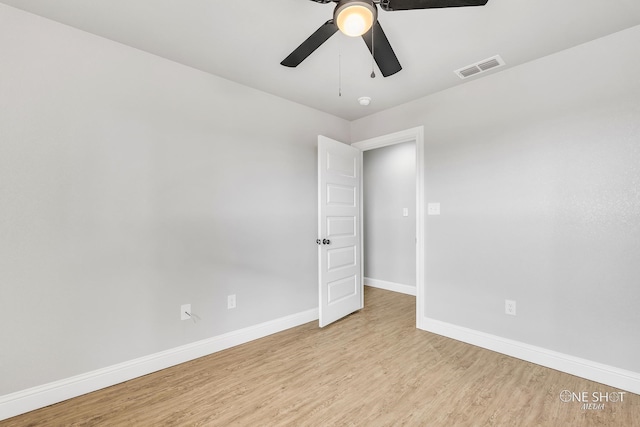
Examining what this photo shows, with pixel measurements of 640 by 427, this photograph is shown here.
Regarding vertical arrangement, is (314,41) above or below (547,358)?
above

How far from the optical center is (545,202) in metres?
2.27

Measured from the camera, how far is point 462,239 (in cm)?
274

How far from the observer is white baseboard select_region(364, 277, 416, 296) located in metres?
4.31

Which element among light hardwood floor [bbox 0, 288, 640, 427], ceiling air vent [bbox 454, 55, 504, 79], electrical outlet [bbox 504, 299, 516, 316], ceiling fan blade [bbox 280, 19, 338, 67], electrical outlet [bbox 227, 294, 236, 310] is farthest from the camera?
electrical outlet [bbox 227, 294, 236, 310]

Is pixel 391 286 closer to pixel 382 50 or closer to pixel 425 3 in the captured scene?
pixel 382 50

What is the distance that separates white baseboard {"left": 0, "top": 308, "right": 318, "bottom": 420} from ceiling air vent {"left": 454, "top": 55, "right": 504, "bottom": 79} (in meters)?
3.06

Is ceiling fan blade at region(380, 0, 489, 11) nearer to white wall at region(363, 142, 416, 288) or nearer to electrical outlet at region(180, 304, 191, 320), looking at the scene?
electrical outlet at region(180, 304, 191, 320)

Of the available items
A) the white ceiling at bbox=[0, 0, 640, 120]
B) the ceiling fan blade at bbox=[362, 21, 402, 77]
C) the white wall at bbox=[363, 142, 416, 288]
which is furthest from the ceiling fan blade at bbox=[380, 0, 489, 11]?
the white wall at bbox=[363, 142, 416, 288]

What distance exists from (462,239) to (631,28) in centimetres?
192

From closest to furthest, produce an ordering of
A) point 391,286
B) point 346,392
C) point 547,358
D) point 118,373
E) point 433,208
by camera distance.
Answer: point 346,392 → point 118,373 → point 547,358 → point 433,208 → point 391,286

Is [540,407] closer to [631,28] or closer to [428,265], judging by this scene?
[428,265]

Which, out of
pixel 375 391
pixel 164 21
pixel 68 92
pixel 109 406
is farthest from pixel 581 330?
pixel 68 92

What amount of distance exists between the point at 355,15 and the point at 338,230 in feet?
7.58

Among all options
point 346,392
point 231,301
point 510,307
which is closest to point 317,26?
point 231,301
